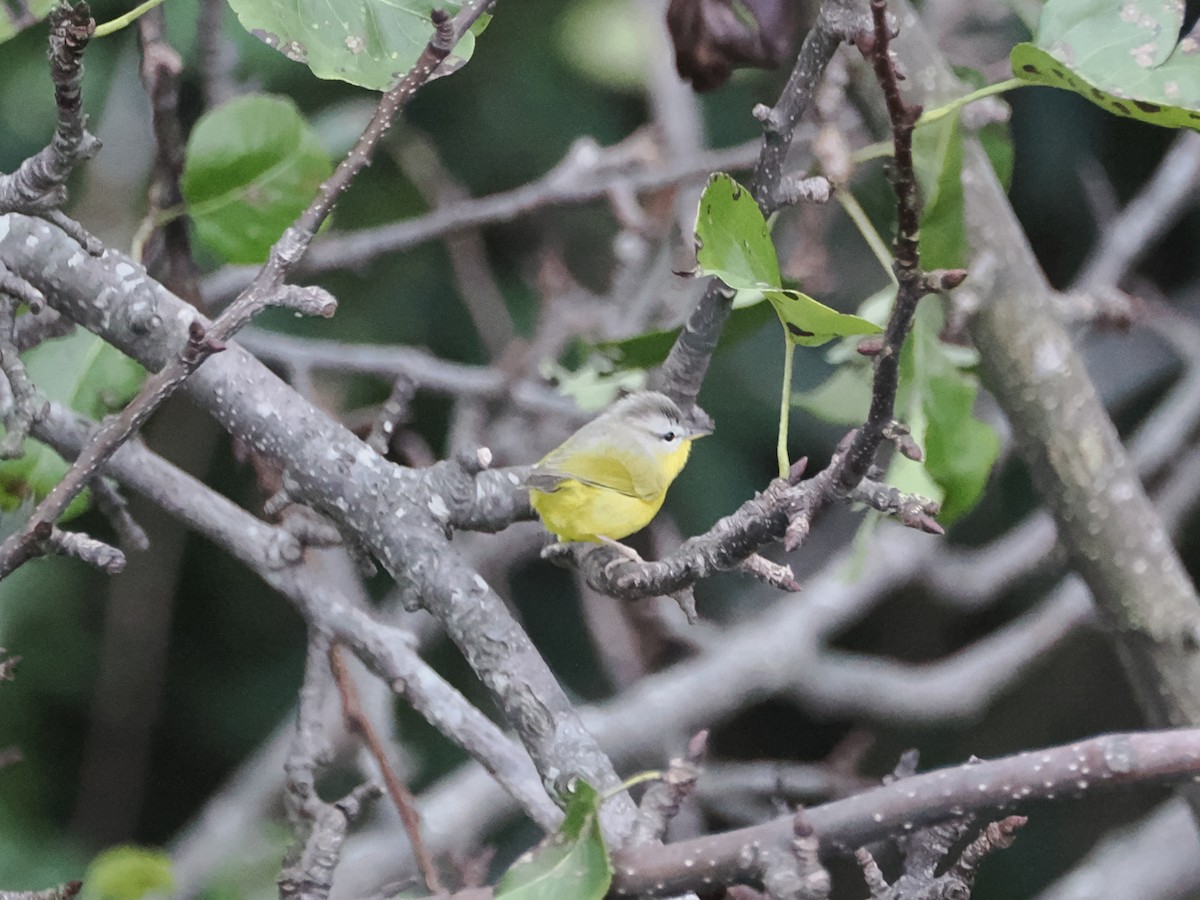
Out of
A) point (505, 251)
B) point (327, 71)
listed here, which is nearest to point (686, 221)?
point (505, 251)

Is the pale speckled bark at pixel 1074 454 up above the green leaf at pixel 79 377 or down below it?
below

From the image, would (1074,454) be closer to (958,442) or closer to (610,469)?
(958,442)

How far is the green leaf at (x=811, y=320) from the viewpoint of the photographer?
0.55 meters

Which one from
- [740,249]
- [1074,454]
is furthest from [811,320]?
[1074,454]

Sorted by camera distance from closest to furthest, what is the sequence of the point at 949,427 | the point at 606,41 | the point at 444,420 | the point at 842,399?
1. the point at 949,427
2. the point at 842,399
3. the point at 606,41
4. the point at 444,420

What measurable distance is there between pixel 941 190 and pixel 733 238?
35cm

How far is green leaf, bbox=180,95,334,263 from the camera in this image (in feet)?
3.32

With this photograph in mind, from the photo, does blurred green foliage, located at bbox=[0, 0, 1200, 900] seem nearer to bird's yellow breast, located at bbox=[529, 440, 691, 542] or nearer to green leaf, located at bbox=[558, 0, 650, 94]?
green leaf, located at bbox=[558, 0, 650, 94]

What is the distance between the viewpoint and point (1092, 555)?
108 cm

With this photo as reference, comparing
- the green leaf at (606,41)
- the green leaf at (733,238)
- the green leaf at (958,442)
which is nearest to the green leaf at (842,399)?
the green leaf at (958,442)

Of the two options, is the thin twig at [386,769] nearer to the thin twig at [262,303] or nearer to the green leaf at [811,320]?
the thin twig at [262,303]

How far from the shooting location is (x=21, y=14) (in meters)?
0.80

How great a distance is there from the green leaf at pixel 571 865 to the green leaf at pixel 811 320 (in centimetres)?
25

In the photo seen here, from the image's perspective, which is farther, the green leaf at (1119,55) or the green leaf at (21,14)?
the green leaf at (21,14)
